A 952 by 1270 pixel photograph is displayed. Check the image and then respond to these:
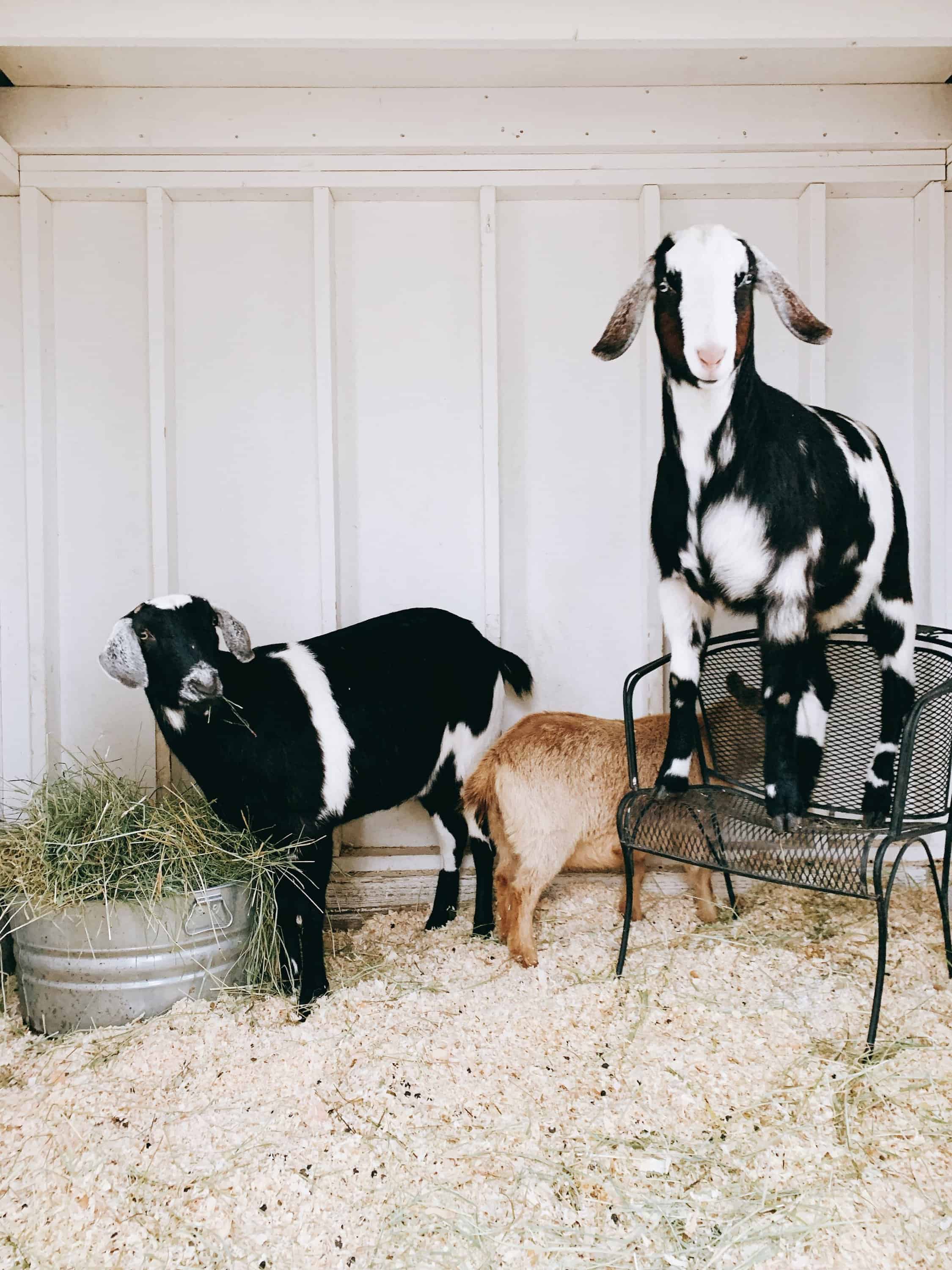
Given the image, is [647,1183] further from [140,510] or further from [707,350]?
[140,510]

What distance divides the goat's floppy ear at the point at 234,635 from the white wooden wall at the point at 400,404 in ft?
2.14

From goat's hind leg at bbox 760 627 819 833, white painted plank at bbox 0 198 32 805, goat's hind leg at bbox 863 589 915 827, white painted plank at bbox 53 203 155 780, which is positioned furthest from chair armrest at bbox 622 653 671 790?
white painted plank at bbox 0 198 32 805

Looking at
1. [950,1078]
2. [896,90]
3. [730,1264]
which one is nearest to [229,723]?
[730,1264]

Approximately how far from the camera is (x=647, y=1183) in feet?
5.34

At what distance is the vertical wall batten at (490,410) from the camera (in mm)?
3059

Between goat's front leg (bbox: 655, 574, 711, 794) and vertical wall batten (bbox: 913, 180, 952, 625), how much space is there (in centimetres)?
149

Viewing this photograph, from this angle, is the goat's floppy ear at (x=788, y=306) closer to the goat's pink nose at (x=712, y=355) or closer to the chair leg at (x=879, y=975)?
the goat's pink nose at (x=712, y=355)

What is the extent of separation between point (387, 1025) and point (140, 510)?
82.3 inches

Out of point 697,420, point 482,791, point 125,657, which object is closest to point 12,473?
point 125,657

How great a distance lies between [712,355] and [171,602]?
1552 millimetres

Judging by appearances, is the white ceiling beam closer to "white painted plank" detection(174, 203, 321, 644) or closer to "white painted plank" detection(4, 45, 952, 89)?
"white painted plank" detection(4, 45, 952, 89)

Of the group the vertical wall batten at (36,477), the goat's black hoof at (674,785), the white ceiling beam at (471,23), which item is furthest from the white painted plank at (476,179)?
the goat's black hoof at (674,785)

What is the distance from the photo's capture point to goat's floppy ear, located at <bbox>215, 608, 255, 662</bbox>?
7.90 ft

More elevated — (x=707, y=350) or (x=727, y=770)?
(x=707, y=350)
